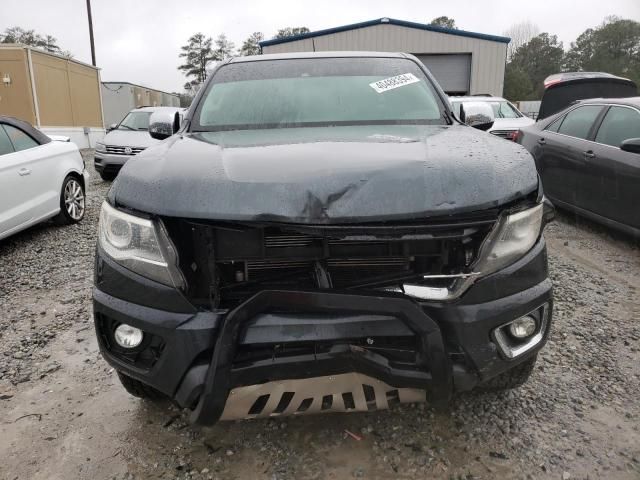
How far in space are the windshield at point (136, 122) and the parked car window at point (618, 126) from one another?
26.7 ft

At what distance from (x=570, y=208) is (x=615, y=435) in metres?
3.87

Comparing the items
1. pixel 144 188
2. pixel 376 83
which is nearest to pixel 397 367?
pixel 144 188

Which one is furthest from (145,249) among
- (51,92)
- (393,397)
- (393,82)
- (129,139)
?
(51,92)

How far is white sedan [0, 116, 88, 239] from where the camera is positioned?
4.86 m

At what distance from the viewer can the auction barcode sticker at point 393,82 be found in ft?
9.65

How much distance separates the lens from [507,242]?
1725 millimetres

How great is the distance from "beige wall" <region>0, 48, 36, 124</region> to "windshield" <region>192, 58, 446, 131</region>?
53.4ft

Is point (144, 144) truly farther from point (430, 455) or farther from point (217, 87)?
point (430, 455)

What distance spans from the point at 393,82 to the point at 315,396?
200cm

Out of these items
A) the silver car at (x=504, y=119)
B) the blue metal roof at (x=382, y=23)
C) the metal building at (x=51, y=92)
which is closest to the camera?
the silver car at (x=504, y=119)

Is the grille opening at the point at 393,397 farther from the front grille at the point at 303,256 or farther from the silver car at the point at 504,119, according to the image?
the silver car at the point at 504,119

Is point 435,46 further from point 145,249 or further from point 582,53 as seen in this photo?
point 582,53

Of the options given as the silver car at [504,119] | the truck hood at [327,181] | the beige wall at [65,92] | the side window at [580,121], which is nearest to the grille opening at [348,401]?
the truck hood at [327,181]

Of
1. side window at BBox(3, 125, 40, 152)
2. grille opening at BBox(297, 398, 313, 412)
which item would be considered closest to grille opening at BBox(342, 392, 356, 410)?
grille opening at BBox(297, 398, 313, 412)
